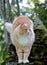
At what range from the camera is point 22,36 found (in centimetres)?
243

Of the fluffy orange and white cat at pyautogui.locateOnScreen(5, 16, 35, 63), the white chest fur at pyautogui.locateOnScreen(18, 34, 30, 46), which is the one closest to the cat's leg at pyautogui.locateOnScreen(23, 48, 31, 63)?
the fluffy orange and white cat at pyautogui.locateOnScreen(5, 16, 35, 63)

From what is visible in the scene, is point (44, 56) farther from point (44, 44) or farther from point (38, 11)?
point (38, 11)

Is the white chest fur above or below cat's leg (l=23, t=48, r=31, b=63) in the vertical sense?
above

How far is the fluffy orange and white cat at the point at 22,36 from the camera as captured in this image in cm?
242

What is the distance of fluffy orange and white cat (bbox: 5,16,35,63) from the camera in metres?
2.42

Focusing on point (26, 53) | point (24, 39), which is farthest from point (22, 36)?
point (26, 53)

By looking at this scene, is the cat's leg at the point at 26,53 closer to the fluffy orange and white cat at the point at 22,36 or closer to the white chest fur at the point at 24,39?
the fluffy orange and white cat at the point at 22,36

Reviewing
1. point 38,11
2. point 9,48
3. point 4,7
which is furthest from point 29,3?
point 9,48

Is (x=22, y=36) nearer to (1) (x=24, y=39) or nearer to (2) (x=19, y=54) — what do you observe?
(1) (x=24, y=39)

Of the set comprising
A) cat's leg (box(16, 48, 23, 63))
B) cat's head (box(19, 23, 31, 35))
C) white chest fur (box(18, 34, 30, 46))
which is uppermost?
cat's head (box(19, 23, 31, 35))

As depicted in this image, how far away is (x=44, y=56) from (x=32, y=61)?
0.16 metres

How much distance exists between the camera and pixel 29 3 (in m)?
7.11

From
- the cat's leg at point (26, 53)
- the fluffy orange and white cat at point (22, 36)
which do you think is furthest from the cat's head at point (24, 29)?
the cat's leg at point (26, 53)

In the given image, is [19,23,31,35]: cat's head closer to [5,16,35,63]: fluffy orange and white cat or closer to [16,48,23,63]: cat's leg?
[5,16,35,63]: fluffy orange and white cat
